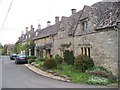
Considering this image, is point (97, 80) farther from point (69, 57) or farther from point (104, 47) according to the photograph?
point (69, 57)

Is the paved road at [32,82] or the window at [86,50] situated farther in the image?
the window at [86,50]

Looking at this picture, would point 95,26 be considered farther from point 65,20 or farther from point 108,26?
point 65,20

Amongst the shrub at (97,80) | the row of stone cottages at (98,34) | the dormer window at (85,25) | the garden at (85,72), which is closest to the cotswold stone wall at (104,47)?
the row of stone cottages at (98,34)

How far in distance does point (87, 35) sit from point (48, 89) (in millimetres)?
11799

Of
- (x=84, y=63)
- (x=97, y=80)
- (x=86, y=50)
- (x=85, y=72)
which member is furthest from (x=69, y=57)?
(x=97, y=80)

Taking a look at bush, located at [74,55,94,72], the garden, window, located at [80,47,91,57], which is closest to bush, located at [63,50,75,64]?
the garden

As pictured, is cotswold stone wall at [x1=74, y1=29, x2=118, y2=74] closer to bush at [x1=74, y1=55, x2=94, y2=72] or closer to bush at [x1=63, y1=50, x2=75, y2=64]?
bush at [x1=74, y1=55, x2=94, y2=72]

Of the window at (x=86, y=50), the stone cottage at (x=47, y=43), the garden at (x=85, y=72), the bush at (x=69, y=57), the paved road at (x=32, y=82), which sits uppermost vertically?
the stone cottage at (x=47, y=43)

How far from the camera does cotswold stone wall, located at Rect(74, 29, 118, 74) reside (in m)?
19.5

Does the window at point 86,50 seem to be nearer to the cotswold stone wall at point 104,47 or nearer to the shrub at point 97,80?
the cotswold stone wall at point 104,47

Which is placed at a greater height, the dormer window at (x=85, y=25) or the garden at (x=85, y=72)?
the dormer window at (x=85, y=25)

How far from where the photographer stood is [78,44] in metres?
27.3

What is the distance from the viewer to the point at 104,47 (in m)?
21.0

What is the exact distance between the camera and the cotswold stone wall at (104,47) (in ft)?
63.9
